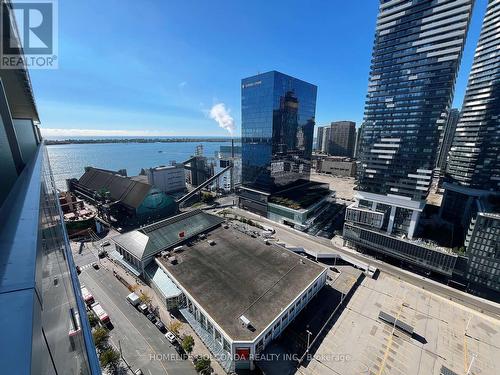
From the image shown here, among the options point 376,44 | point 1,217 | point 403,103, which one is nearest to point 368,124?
point 403,103

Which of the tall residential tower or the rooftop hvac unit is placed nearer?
the rooftop hvac unit

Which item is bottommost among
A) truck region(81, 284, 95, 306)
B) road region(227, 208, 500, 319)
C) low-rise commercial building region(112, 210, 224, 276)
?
road region(227, 208, 500, 319)

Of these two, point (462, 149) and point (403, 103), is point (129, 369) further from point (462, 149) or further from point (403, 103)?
point (462, 149)

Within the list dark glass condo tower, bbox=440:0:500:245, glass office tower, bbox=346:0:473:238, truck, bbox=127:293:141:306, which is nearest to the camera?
truck, bbox=127:293:141:306

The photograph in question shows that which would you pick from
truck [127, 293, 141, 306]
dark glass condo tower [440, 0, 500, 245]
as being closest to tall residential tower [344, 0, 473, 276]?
dark glass condo tower [440, 0, 500, 245]

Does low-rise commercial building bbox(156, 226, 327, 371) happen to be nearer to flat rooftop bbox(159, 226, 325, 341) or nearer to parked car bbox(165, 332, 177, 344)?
flat rooftop bbox(159, 226, 325, 341)

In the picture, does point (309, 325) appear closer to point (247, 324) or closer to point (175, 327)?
point (247, 324)

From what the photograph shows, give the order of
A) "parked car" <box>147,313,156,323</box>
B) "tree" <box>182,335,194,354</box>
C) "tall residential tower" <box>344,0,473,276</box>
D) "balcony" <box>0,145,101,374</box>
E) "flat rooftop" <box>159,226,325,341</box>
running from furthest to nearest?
"tall residential tower" <box>344,0,473,276</box>, "parked car" <box>147,313,156,323</box>, "flat rooftop" <box>159,226,325,341</box>, "tree" <box>182,335,194,354</box>, "balcony" <box>0,145,101,374</box>
